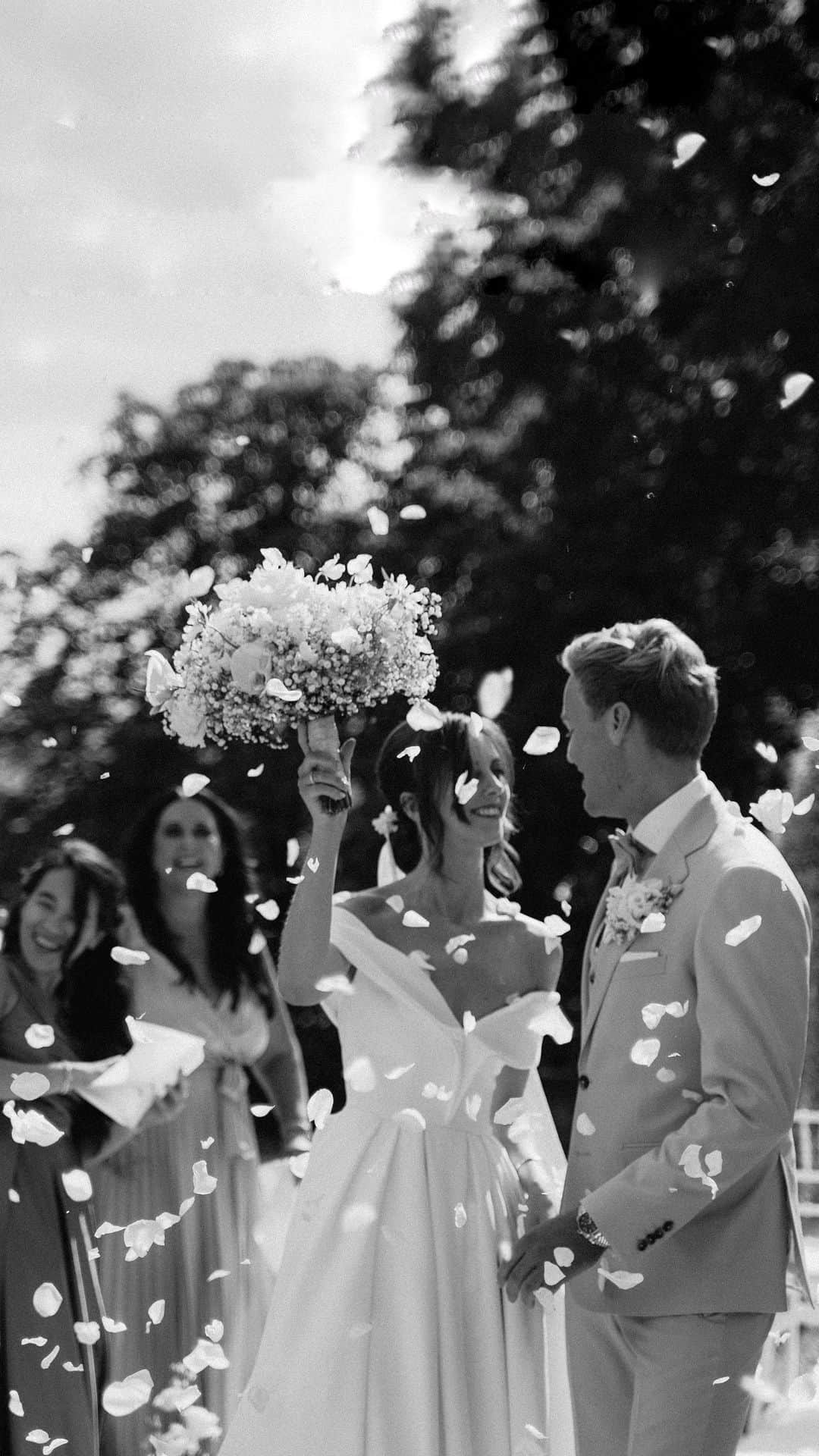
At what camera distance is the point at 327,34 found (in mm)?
9555

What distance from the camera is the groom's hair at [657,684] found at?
9.14ft

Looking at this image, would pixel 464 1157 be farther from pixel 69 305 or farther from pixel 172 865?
pixel 69 305

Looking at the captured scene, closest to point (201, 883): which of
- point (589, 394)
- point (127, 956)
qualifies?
point (127, 956)

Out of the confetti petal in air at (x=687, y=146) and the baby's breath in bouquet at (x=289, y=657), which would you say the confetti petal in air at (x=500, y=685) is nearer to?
the confetti petal in air at (x=687, y=146)

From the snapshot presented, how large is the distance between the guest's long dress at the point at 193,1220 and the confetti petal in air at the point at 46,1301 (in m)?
0.48

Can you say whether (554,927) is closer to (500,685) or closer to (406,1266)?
(406,1266)

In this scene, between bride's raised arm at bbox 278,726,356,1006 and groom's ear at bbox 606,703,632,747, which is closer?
groom's ear at bbox 606,703,632,747

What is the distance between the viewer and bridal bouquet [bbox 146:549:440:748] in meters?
3.04

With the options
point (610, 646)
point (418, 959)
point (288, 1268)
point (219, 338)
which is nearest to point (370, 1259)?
point (288, 1268)

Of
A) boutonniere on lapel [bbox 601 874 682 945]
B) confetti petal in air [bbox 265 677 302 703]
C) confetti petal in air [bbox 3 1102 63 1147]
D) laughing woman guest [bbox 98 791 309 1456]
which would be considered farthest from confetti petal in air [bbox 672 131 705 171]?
boutonniere on lapel [bbox 601 874 682 945]

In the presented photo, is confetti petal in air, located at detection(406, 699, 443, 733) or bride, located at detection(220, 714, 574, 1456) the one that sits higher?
confetti petal in air, located at detection(406, 699, 443, 733)

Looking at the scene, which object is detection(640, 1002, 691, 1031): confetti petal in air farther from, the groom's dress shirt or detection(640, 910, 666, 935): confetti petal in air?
the groom's dress shirt

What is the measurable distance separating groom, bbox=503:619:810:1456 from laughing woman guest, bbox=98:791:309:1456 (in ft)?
6.48

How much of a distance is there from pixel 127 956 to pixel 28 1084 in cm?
42
